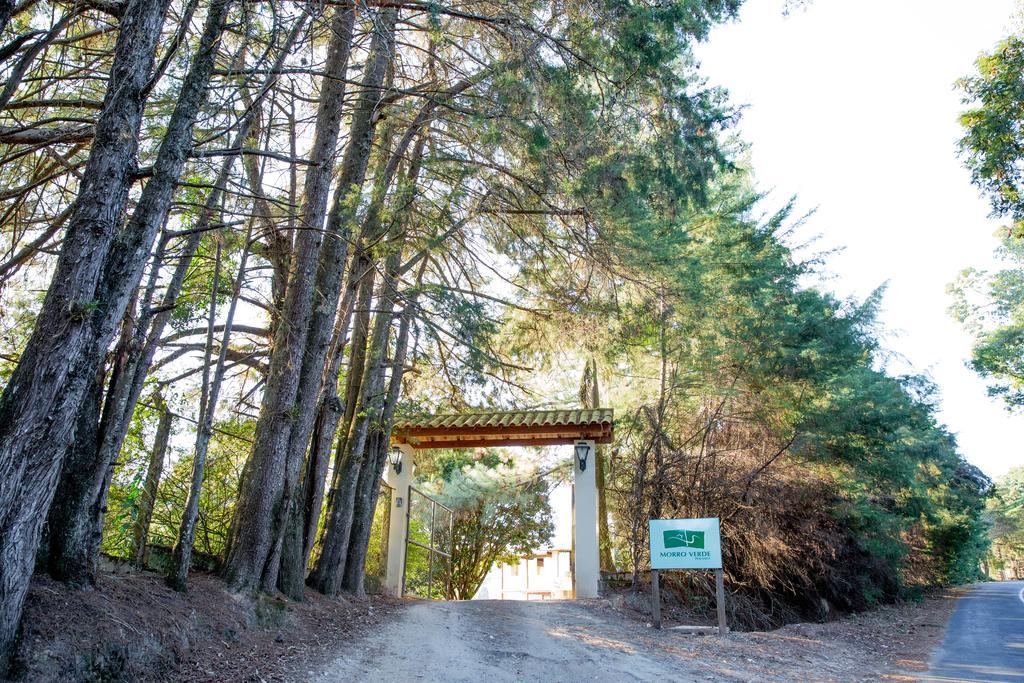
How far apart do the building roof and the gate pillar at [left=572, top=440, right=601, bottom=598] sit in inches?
13.8

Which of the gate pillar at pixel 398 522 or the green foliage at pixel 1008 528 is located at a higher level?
the green foliage at pixel 1008 528

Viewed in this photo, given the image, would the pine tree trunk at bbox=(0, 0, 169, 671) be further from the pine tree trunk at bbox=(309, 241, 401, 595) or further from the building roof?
the building roof

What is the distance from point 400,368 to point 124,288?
5260mm

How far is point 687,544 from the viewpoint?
8680 millimetres

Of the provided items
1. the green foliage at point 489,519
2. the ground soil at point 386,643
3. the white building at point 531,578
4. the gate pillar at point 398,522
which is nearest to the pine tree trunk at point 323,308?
the ground soil at point 386,643

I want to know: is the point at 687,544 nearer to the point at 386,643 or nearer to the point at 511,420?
the point at 511,420

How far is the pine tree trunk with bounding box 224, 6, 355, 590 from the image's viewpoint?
6305mm

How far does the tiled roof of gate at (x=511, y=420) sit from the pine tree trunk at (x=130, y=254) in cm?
612

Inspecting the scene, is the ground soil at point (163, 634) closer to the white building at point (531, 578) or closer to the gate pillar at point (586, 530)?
the gate pillar at point (586, 530)

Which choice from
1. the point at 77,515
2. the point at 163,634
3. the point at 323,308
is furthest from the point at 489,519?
the point at 77,515

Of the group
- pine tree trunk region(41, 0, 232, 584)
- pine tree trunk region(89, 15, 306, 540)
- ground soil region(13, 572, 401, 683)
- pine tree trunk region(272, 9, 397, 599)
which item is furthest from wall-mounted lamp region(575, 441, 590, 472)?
pine tree trunk region(41, 0, 232, 584)

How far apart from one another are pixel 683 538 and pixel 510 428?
3.37m

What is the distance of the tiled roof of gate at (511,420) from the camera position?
10805 millimetres

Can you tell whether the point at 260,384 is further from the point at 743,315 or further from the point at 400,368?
the point at 743,315
